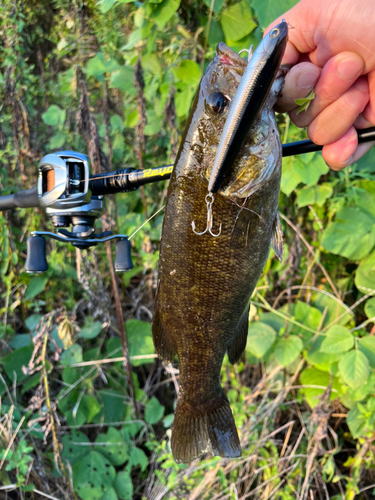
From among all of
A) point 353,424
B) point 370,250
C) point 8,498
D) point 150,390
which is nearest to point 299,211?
point 370,250

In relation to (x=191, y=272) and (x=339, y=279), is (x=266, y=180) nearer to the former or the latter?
(x=191, y=272)

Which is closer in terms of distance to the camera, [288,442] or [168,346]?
[168,346]

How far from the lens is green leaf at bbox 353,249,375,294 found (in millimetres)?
2127

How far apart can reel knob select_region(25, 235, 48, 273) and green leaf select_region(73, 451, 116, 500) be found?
177cm

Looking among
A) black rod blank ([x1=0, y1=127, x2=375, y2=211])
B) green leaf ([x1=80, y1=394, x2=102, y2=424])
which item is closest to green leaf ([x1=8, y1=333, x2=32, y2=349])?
green leaf ([x1=80, y1=394, x2=102, y2=424])

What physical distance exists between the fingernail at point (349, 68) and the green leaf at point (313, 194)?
3.44 ft

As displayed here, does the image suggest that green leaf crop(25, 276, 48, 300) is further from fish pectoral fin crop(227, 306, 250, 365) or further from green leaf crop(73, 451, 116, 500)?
fish pectoral fin crop(227, 306, 250, 365)

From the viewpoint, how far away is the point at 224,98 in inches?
41.8

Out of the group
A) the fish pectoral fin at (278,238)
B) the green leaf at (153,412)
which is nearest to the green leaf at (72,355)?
the green leaf at (153,412)

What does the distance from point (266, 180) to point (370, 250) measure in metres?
1.40

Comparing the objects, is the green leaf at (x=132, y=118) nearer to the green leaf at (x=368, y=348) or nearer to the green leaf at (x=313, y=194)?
the green leaf at (x=313, y=194)

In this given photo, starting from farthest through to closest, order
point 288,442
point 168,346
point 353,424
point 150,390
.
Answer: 1. point 150,390
2. point 288,442
3. point 353,424
4. point 168,346

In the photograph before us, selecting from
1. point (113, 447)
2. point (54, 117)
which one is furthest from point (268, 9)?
point (113, 447)

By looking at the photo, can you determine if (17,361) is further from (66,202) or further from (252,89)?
(252,89)
